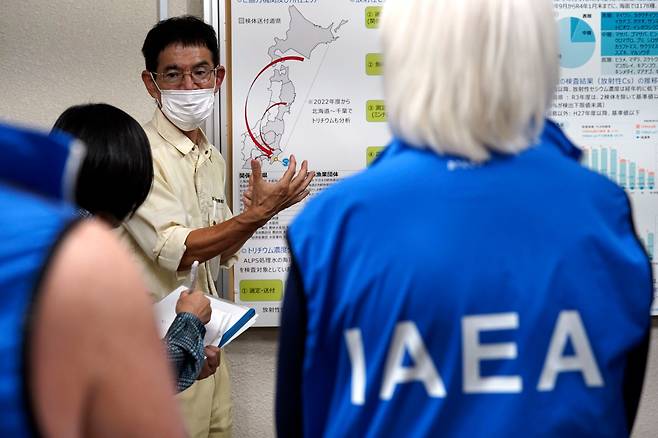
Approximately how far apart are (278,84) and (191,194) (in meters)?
0.56

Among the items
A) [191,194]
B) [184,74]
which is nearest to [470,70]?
[191,194]

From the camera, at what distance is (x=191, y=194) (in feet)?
7.89

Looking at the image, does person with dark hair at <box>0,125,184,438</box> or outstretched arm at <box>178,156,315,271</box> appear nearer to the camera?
person with dark hair at <box>0,125,184,438</box>

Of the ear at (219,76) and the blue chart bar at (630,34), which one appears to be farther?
the blue chart bar at (630,34)

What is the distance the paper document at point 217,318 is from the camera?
5.94ft

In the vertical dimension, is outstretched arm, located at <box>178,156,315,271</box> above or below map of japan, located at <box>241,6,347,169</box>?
below

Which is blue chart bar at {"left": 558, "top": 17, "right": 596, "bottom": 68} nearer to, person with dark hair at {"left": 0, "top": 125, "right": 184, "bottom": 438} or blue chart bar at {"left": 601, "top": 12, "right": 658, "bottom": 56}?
blue chart bar at {"left": 601, "top": 12, "right": 658, "bottom": 56}

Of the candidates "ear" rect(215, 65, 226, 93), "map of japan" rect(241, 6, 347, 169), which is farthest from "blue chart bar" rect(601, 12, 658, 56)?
"ear" rect(215, 65, 226, 93)

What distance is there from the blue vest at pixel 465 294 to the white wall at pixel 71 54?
73.2 inches

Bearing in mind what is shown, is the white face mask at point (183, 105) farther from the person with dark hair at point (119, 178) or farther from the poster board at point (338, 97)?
the person with dark hair at point (119, 178)

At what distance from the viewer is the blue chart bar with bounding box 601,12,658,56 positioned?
2.80 metres

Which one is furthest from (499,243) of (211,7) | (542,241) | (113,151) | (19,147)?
(211,7)

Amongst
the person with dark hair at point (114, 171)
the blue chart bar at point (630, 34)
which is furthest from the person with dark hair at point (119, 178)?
the blue chart bar at point (630, 34)

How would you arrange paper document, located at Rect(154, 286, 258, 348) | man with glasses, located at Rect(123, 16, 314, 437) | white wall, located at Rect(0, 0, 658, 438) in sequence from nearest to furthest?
paper document, located at Rect(154, 286, 258, 348), man with glasses, located at Rect(123, 16, 314, 437), white wall, located at Rect(0, 0, 658, 438)
